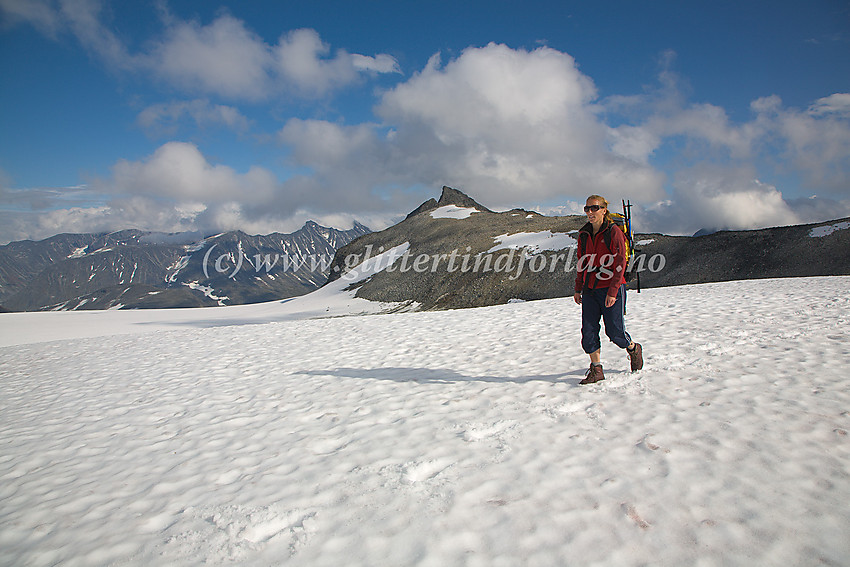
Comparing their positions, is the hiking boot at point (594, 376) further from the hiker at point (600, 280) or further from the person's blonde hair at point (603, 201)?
the person's blonde hair at point (603, 201)

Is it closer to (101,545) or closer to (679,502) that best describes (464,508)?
(679,502)

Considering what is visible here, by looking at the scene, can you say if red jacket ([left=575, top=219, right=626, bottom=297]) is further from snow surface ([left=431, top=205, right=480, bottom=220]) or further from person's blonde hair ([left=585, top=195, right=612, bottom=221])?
snow surface ([left=431, top=205, right=480, bottom=220])

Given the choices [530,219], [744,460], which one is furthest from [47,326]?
[530,219]

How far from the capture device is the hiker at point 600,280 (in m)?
6.60

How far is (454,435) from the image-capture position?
5.55m

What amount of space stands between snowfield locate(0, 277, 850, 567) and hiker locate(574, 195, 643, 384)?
810 millimetres

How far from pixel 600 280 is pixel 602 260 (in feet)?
1.11

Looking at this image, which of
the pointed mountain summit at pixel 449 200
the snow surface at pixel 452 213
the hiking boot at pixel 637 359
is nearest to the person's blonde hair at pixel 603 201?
the hiking boot at pixel 637 359

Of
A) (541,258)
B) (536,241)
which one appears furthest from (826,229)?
(536,241)

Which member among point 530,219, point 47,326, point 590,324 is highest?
point 530,219

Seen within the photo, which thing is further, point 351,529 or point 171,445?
point 171,445

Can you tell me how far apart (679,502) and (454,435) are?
265 cm

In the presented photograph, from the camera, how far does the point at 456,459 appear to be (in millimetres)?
4887

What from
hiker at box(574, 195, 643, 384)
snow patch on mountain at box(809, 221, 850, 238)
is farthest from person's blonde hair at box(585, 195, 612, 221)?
snow patch on mountain at box(809, 221, 850, 238)
